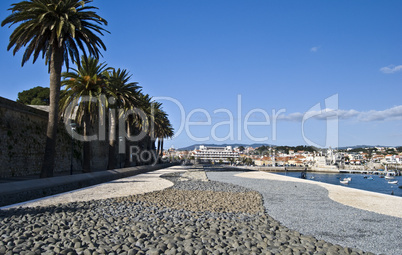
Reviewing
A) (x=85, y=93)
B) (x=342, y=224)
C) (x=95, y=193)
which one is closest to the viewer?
(x=342, y=224)

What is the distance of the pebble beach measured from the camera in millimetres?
6336

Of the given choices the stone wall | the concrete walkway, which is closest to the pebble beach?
the concrete walkway

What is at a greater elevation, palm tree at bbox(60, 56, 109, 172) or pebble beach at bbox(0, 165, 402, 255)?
palm tree at bbox(60, 56, 109, 172)

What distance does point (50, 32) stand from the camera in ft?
65.3

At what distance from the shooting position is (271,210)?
1152 cm

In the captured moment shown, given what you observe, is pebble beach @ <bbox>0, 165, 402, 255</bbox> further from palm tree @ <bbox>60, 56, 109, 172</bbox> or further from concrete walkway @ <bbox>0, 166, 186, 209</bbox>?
palm tree @ <bbox>60, 56, 109, 172</bbox>

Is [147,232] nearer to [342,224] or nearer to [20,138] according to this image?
[342,224]

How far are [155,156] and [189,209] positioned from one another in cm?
6069

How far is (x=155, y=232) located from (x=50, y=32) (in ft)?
55.6

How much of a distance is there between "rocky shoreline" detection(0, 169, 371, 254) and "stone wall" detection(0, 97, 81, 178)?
12489 millimetres

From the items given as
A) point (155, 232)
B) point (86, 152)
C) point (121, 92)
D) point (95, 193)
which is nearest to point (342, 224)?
point (155, 232)

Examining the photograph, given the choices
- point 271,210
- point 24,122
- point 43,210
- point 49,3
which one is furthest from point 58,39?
point 271,210

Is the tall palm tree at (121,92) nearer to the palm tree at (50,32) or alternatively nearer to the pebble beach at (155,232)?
the palm tree at (50,32)

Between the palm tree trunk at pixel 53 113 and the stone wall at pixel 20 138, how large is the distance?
333 centimetres
